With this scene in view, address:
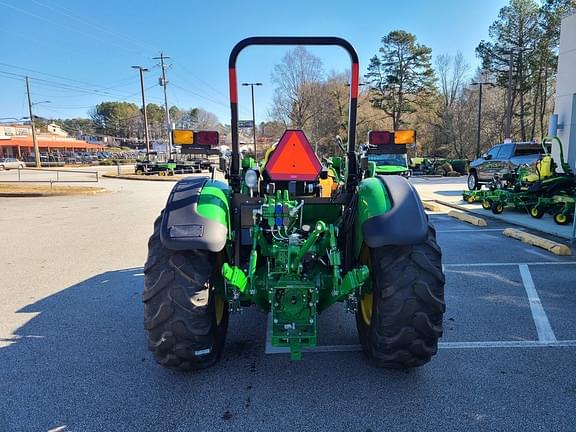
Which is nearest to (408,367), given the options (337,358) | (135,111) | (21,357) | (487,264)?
(337,358)

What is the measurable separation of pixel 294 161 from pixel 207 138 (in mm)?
809

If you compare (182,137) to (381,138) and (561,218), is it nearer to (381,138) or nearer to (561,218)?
(381,138)

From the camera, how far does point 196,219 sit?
2.90 meters

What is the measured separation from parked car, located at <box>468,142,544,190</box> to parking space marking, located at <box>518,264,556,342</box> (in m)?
12.5

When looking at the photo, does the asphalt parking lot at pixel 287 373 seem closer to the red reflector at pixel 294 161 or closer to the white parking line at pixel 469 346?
the white parking line at pixel 469 346

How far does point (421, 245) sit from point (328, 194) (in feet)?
4.69

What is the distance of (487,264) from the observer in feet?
20.8

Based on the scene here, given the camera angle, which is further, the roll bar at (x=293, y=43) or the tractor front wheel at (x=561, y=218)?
the tractor front wheel at (x=561, y=218)

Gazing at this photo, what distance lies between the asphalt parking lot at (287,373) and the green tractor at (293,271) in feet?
0.93

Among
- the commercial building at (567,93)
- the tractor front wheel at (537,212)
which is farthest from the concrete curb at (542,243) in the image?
the commercial building at (567,93)

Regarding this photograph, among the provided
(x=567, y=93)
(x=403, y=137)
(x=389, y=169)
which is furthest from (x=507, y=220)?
(x=403, y=137)

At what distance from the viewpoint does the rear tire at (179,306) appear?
283 cm

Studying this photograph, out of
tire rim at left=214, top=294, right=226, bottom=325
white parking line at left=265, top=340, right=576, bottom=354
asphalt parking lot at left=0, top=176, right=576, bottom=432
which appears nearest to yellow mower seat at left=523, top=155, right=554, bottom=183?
asphalt parking lot at left=0, top=176, right=576, bottom=432

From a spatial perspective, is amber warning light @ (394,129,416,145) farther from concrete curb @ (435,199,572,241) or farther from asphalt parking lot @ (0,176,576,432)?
concrete curb @ (435,199,572,241)
